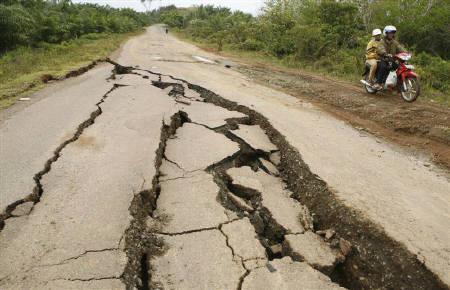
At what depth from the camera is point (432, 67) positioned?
427 inches

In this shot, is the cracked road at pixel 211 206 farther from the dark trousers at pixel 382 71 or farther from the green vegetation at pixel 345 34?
the green vegetation at pixel 345 34

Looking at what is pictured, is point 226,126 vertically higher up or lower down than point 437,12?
lower down

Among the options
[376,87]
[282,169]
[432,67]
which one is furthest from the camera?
[432,67]

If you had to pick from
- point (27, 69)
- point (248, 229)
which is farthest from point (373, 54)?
point (27, 69)

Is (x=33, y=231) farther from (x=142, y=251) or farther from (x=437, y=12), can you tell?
(x=437, y=12)

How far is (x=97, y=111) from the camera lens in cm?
592

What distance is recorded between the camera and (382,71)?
25.4 feet

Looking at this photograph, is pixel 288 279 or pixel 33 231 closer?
pixel 288 279

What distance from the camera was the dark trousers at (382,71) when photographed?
25.0 feet

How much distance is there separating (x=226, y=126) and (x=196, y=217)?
2.42m

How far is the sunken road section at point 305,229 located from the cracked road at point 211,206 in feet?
0.04

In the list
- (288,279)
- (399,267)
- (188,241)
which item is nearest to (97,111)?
(188,241)

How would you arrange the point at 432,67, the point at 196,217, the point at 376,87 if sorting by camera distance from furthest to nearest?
the point at 432,67, the point at 376,87, the point at 196,217

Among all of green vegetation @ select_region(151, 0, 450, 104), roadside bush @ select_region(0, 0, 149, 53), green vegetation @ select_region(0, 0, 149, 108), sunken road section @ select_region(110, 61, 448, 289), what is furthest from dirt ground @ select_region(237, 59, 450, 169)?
roadside bush @ select_region(0, 0, 149, 53)
